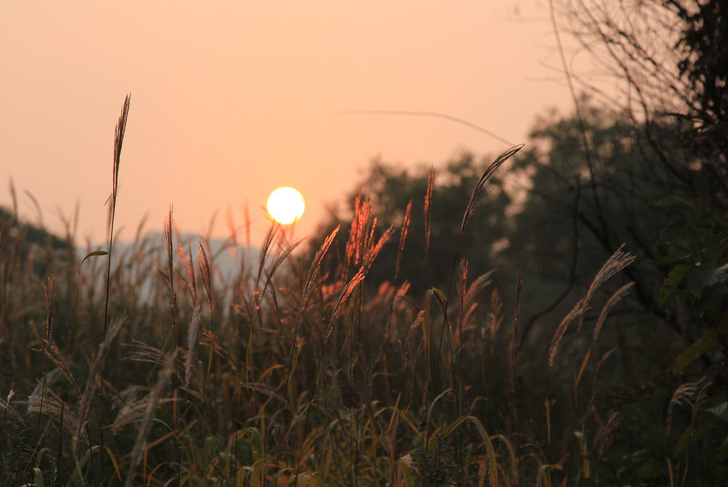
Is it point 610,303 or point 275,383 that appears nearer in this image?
point 610,303

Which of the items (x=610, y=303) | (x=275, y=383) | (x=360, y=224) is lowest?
(x=275, y=383)

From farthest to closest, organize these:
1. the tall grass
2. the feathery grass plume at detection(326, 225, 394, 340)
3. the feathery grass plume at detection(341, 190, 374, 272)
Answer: the feathery grass plume at detection(341, 190, 374, 272), the tall grass, the feathery grass plume at detection(326, 225, 394, 340)

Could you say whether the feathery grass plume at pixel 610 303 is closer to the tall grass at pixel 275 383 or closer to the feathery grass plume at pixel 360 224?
the tall grass at pixel 275 383

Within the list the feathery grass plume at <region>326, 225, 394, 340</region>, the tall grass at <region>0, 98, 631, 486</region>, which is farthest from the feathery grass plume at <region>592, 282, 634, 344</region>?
the feathery grass plume at <region>326, 225, 394, 340</region>

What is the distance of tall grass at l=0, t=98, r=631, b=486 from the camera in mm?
2029

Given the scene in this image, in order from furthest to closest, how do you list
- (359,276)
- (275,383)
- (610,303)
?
(275,383) < (610,303) < (359,276)

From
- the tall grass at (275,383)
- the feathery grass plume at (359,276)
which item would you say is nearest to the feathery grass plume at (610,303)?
the tall grass at (275,383)

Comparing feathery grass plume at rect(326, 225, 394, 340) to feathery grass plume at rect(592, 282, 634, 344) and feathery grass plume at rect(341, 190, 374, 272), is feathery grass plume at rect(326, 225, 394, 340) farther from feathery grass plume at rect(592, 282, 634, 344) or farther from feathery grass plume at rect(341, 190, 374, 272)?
feathery grass plume at rect(592, 282, 634, 344)

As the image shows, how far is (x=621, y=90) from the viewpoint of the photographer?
337 centimetres

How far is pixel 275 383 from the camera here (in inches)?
152

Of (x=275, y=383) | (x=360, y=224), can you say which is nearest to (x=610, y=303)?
(x=360, y=224)

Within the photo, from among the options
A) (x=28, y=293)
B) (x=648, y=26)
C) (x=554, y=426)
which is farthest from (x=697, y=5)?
(x=28, y=293)

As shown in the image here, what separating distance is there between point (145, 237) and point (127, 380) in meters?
1.48

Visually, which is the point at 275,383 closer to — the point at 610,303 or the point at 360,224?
the point at 360,224
